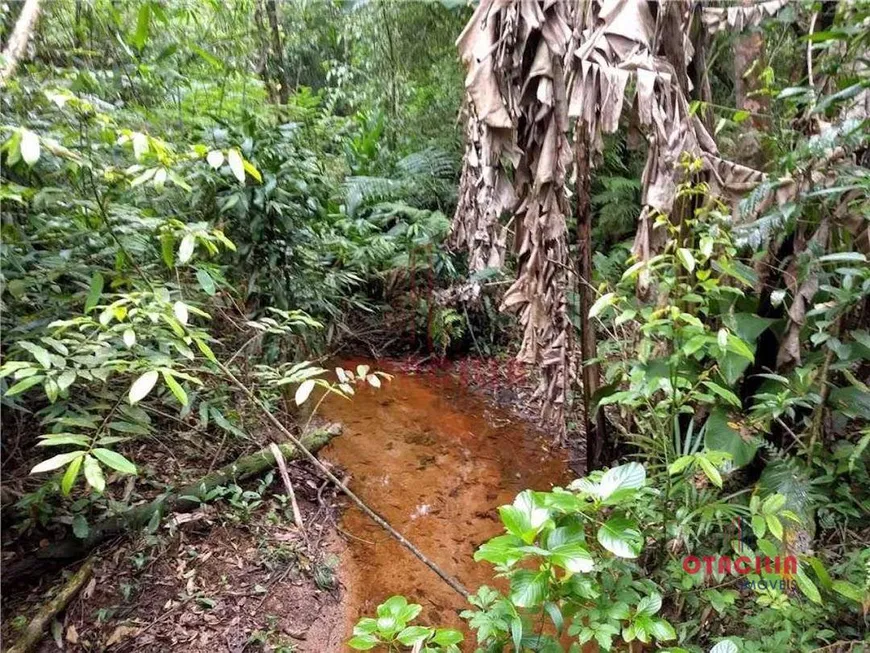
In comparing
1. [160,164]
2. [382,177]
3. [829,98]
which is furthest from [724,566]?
[382,177]

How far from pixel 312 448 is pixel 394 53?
483 cm

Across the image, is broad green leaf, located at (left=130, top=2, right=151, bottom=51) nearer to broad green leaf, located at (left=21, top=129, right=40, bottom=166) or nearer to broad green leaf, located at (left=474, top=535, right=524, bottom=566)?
broad green leaf, located at (left=21, top=129, right=40, bottom=166)

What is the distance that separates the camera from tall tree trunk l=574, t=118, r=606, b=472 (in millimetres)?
2729

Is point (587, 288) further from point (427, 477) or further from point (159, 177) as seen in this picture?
point (159, 177)

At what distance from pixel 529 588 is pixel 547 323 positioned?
1.74 m

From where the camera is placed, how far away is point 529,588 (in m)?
1.35

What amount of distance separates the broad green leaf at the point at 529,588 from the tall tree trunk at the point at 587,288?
170 cm

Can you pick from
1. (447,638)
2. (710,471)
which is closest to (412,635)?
(447,638)

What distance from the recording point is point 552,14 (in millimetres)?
2482

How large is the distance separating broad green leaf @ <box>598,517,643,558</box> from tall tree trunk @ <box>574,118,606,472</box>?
1.55 meters

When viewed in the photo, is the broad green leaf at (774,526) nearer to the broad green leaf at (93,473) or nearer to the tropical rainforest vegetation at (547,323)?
the tropical rainforest vegetation at (547,323)

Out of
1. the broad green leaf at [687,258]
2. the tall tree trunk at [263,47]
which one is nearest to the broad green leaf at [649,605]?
the broad green leaf at [687,258]

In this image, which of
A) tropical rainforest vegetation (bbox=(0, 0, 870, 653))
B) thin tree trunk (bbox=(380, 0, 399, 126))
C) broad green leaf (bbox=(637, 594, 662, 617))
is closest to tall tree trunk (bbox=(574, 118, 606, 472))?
tropical rainforest vegetation (bbox=(0, 0, 870, 653))

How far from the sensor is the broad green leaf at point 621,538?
1.36 m
